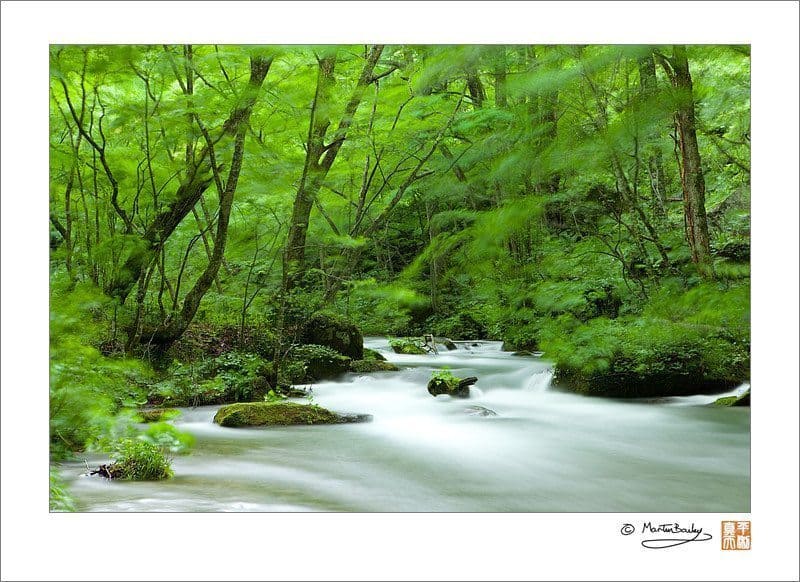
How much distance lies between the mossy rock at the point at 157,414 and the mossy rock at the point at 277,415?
0.67 feet

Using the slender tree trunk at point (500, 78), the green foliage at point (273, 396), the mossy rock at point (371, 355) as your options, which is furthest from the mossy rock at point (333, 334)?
the slender tree trunk at point (500, 78)

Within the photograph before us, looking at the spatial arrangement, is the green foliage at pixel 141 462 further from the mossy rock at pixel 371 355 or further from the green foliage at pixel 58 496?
the mossy rock at pixel 371 355

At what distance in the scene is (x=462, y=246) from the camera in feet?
9.23

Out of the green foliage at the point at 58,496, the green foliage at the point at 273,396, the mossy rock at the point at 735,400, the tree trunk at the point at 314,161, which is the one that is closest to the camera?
the green foliage at the point at 58,496

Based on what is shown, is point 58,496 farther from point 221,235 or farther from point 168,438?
point 221,235

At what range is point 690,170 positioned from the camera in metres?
2.74

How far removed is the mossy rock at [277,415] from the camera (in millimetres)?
2689

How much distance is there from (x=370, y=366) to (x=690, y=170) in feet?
6.26

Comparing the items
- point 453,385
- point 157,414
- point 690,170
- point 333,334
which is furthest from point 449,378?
point 690,170

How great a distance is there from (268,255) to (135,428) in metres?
1.07
